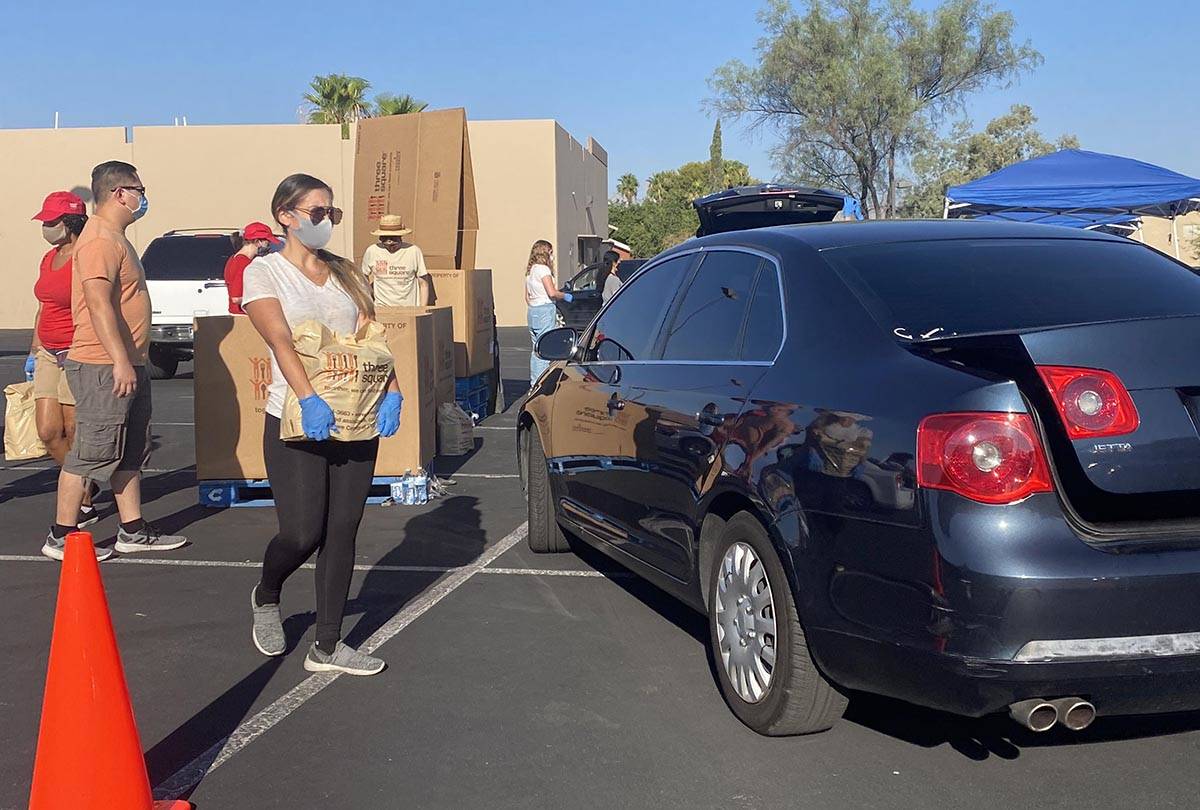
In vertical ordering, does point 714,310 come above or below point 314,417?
above

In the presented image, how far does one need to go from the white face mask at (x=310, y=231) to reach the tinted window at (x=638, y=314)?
1448mm

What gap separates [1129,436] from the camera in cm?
334

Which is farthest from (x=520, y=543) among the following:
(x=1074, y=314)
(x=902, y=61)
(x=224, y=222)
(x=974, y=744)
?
(x=902, y=61)

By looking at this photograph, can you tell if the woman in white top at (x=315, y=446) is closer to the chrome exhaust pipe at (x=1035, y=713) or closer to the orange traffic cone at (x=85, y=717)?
the orange traffic cone at (x=85, y=717)

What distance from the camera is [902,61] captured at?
3756cm

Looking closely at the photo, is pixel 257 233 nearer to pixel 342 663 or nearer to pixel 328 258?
pixel 328 258

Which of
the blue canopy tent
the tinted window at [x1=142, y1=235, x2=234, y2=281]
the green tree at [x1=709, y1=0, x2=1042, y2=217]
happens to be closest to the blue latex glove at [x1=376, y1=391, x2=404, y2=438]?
the blue canopy tent

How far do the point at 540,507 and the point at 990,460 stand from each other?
12.3ft

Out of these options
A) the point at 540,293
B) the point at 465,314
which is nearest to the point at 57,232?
the point at 465,314

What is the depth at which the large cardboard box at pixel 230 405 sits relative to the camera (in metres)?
8.13

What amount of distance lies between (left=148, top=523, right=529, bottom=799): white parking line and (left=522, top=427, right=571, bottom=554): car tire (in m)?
0.35

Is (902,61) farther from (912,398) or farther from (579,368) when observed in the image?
(912,398)

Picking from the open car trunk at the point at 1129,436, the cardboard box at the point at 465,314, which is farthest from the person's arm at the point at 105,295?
the cardboard box at the point at 465,314

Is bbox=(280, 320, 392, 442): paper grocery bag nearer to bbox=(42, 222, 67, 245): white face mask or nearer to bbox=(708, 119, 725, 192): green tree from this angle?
bbox=(42, 222, 67, 245): white face mask
